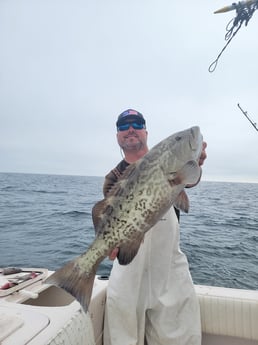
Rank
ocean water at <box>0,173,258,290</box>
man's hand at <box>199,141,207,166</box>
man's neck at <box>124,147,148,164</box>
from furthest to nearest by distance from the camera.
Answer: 1. ocean water at <box>0,173,258,290</box>
2. man's neck at <box>124,147,148,164</box>
3. man's hand at <box>199,141,207,166</box>

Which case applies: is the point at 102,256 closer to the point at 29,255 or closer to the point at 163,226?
the point at 163,226

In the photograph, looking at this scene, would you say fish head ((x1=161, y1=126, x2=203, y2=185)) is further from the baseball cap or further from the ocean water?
the ocean water

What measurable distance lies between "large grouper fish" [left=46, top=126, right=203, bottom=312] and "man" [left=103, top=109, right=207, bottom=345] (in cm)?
93

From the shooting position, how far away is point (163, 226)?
319 centimetres

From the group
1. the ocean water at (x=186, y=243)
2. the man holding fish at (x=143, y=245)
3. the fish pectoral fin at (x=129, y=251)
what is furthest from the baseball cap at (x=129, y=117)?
the ocean water at (x=186, y=243)

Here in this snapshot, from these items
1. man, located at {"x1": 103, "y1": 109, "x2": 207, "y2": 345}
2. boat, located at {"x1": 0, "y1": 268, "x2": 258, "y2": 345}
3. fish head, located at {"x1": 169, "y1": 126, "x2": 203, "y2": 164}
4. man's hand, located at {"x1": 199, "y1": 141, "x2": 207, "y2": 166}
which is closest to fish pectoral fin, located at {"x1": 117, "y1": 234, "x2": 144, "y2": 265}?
fish head, located at {"x1": 169, "y1": 126, "x2": 203, "y2": 164}

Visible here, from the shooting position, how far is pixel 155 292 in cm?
324

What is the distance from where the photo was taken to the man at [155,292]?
3205 mm

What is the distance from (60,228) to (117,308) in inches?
521

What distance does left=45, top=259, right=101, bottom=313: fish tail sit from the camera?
215 centimetres

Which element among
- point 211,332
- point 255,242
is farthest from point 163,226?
point 255,242

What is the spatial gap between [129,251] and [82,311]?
4.04 ft

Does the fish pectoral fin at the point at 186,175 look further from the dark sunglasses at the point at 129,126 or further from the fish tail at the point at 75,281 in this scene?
the dark sunglasses at the point at 129,126

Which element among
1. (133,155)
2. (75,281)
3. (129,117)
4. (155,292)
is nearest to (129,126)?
(129,117)
